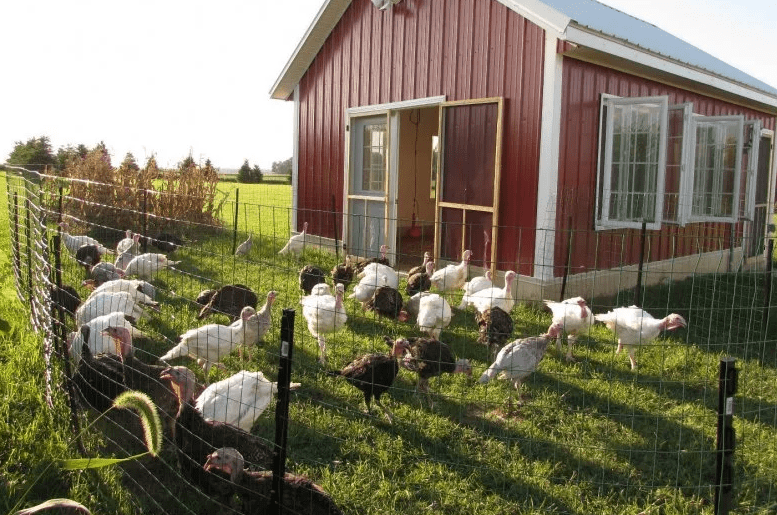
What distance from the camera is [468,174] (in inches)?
396

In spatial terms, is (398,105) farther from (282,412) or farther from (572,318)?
(282,412)

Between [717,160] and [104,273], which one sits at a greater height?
[717,160]

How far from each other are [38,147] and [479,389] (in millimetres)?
24813

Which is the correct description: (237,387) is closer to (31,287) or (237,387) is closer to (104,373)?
(104,373)

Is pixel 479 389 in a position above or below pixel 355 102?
below

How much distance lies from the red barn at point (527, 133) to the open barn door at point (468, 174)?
0.09 feet

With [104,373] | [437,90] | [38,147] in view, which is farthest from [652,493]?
[38,147]

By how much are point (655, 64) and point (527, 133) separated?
236 cm

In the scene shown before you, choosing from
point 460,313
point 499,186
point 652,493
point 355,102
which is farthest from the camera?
point 355,102

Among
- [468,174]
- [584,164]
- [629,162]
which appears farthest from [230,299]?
[629,162]

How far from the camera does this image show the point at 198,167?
56.3 feet

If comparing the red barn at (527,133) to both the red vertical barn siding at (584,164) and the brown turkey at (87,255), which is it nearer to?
the red vertical barn siding at (584,164)

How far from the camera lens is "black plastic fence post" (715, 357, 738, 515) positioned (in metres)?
2.94

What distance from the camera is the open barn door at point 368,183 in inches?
463
